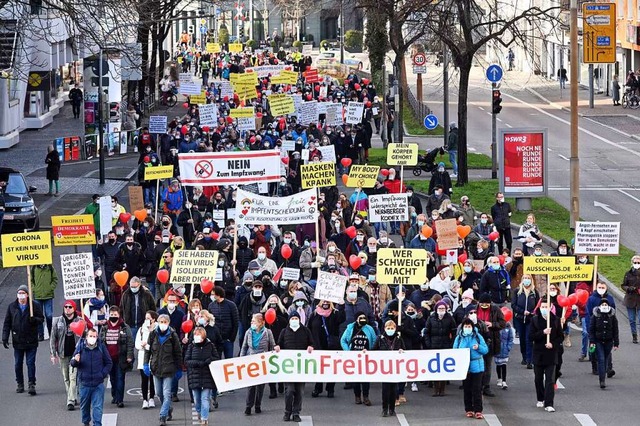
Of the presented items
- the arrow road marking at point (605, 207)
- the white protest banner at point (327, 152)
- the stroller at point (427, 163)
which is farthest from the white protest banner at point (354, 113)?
the arrow road marking at point (605, 207)

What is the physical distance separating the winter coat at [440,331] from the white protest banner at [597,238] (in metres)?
4.15

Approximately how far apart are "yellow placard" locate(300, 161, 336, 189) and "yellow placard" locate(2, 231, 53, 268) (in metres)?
7.51

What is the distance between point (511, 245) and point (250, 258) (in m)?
7.42

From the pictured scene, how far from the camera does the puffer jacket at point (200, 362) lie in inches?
724

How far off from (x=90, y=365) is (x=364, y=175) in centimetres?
1342

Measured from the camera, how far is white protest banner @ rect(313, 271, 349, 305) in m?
20.4

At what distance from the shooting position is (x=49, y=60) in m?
51.9

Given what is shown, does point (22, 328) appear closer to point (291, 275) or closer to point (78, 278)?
point (78, 278)

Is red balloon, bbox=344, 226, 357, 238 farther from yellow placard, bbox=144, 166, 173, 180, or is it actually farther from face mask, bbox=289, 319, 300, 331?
face mask, bbox=289, 319, 300, 331

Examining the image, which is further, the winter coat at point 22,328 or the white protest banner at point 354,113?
the white protest banner at point 354,113

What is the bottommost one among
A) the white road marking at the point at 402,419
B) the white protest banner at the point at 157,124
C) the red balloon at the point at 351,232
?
the white road marking at the point at 402,419

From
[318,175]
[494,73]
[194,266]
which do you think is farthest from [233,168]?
[494,73]

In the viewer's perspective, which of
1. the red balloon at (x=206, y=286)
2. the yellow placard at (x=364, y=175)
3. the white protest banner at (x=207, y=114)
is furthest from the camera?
the white protest banner at (x=207, y=114)

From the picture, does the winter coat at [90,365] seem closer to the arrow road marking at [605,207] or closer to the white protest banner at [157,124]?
the arrow road marking at [605,207]
